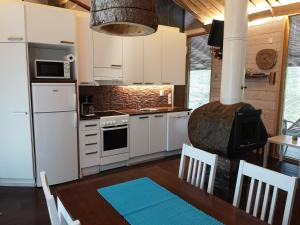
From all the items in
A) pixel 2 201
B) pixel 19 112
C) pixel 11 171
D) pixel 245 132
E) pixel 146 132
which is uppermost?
pixel 19 112

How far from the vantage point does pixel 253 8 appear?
4414 mm

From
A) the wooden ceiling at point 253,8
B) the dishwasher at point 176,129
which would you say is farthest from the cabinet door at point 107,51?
the wooden ceiling at point 253,8

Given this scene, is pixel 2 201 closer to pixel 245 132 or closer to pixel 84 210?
pixel 84 210

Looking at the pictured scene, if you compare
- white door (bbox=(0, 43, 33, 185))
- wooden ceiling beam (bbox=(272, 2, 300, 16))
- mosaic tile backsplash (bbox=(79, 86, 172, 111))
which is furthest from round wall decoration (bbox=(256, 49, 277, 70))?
white door (bbox=(0, 43, 33, 185))

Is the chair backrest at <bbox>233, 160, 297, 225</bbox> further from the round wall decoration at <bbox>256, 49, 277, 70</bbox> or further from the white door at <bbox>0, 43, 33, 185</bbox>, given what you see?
the round wall decoration at <bbox>256, 49, 277, 70</bbox>

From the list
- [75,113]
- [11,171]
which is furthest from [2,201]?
[75,113]

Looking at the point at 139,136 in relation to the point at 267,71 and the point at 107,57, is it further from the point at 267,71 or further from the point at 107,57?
the point at 267,71

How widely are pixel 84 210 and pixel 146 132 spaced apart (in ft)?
9.35

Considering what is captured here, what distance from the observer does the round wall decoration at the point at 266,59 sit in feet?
13.9

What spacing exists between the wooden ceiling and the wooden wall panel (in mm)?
163

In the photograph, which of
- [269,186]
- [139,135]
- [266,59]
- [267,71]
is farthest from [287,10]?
[269,186]

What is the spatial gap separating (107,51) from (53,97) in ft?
4.00

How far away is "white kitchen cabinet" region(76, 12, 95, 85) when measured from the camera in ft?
11.6

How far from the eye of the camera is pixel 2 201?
112 inches
